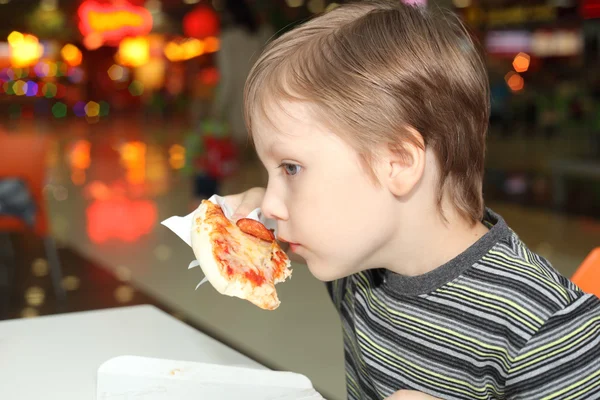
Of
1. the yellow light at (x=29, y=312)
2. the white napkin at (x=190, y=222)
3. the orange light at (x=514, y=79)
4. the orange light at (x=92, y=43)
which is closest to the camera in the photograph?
the white napkin at (x=190, y=222)

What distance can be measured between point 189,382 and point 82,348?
0.74 feet

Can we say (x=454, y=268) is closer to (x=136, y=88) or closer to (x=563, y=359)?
(x=563, y=359)

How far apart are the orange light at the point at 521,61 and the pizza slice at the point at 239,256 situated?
321 inches

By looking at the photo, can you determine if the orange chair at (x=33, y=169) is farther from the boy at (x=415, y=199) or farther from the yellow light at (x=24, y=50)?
the yellow light at (x=24, y=50)

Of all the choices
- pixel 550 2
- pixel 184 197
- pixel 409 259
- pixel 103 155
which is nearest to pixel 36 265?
pixel 184 197

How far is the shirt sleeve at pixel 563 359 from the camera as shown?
87cm

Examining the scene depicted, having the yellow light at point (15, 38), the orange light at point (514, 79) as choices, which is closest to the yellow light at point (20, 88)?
the yellow light at point (15, 38)

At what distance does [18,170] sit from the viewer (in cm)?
407

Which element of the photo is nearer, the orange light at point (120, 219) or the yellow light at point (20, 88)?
the orange light at point (120, 219)

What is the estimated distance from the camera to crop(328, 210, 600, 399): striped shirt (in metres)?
0.87

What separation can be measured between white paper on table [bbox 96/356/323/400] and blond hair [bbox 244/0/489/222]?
342 millimetres

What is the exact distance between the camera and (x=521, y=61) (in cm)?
861

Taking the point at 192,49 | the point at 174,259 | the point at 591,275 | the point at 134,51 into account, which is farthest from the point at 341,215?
the point at 134,51

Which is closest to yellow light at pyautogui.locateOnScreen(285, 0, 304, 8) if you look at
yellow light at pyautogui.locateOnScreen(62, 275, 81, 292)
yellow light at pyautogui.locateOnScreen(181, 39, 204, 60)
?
yellow light at pyautogui.locateOnScreen(62, 275, 81, 292)
